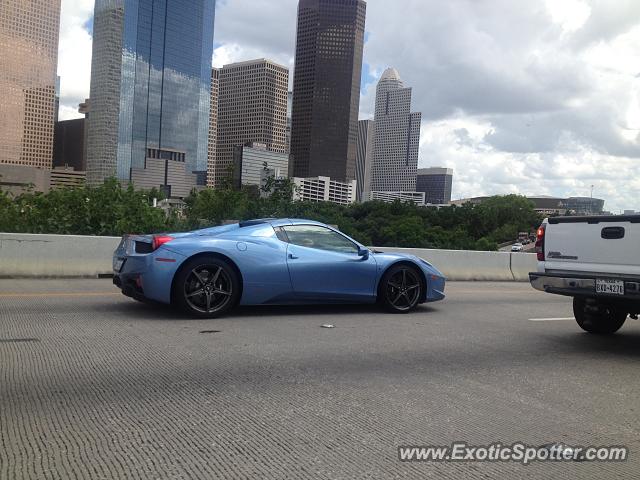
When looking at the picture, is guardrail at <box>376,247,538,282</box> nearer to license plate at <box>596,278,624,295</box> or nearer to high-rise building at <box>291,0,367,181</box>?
license plate at <box>596,278,624,295</box>

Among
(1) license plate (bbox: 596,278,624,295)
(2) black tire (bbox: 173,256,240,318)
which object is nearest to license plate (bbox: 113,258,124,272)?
(2) black tire (bbox: 173,256,240,318)

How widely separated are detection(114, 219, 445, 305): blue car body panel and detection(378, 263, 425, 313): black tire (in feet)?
0.40

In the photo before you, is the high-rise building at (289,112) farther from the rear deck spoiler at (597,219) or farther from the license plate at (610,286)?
the license plate at (610,286)

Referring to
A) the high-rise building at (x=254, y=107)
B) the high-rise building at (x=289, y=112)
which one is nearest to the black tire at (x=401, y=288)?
the high-rise building at (x=254, y=107)

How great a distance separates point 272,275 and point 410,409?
3841mm

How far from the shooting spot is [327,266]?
845 centimetres

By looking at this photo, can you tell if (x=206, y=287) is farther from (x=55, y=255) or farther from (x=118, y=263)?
(x=55, y=255)

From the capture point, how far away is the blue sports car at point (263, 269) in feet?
25.0

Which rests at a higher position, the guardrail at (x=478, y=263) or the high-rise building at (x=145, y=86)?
the high-rise building at (x=145, y=86)

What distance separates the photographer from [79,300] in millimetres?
8977

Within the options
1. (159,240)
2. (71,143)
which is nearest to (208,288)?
(159,240)

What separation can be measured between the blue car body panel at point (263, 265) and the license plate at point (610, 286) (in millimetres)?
2960

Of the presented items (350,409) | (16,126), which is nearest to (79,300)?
(350,409)

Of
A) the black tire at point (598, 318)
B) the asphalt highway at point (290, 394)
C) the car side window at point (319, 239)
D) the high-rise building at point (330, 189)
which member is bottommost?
the asphalt highway at point (290, 394)
